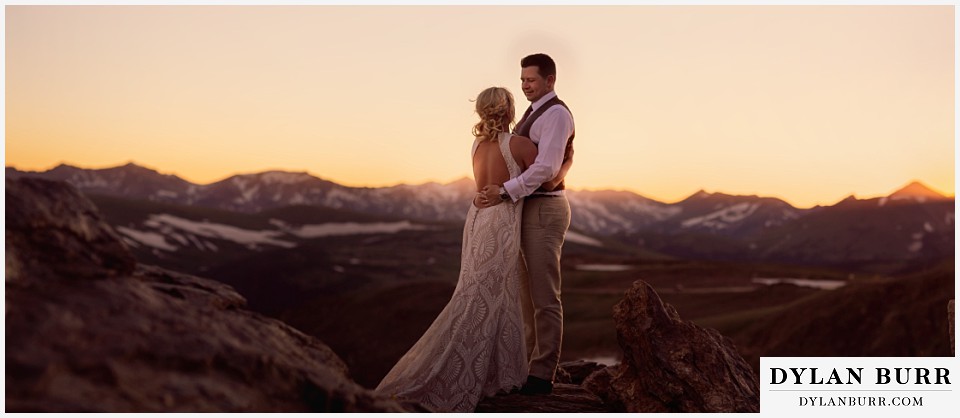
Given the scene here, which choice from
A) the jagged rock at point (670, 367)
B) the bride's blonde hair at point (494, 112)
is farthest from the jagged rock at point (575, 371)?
the bride's blonde hair at point (494, 112)

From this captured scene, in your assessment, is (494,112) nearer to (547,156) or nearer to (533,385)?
(547,156)

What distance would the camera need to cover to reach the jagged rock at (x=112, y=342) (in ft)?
14.0

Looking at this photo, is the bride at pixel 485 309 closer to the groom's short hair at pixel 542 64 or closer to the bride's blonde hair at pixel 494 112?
the bride's blonde hair at pixel 494 112

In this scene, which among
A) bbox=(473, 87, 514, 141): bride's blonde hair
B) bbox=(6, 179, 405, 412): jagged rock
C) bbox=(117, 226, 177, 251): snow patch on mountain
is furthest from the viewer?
bbox=(117, 226, 177, 251): snow patch on mountain

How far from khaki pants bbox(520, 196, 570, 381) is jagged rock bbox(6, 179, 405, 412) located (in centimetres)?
224

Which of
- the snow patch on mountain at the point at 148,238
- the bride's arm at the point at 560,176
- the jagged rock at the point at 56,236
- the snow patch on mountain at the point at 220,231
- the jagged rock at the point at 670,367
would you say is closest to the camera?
the jagged rock at the point at 56,236

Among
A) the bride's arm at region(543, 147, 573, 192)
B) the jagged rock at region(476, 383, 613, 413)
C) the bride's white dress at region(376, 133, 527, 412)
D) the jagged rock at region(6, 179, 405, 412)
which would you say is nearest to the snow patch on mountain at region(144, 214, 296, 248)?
the jagged rock at region(476, 383, 613, 413)

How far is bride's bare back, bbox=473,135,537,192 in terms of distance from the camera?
24.4 feet

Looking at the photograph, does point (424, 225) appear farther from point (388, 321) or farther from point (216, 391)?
point (216, 391)

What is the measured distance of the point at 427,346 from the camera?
754 centimetres

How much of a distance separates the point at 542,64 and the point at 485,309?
2048 millimetres

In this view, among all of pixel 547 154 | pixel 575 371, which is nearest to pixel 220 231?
pixel 575 371

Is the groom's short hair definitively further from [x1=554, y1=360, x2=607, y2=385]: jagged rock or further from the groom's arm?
[x1=554, y1=360, x2=607, y2=385]: jagged rock

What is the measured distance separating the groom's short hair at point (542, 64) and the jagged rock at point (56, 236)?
3504mm
